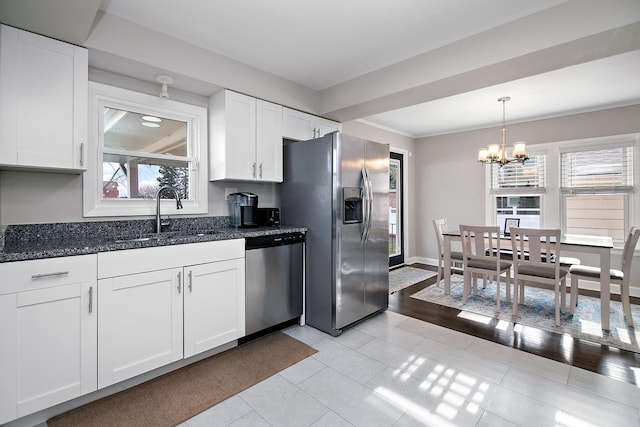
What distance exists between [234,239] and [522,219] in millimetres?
4613

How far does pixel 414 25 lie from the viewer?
7.51 ft

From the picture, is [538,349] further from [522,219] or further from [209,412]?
[522,219]

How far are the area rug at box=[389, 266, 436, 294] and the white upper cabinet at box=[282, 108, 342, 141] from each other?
92.4 inches

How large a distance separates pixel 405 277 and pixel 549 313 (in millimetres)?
1928

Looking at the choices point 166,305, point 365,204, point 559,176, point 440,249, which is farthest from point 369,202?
point 559,176

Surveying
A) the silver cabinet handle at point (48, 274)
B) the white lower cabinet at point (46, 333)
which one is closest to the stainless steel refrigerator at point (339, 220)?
the white lower cabinet at point (46, 333)

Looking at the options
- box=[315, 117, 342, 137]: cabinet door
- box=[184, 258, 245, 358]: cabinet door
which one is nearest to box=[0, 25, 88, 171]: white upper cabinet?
box=[184, 258, 245, 358]: cabinet door

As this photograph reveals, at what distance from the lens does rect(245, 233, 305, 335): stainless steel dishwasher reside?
262 cm

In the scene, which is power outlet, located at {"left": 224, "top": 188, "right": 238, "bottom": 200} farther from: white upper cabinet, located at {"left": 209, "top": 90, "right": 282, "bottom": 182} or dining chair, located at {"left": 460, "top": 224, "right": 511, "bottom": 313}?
dining chair, located at {"left": 460, "top": 224, "right": 511, "bottom": 313}

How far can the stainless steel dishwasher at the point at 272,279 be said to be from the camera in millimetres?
2615

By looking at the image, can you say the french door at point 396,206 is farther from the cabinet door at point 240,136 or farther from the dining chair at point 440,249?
the cabinet door at point 240,136

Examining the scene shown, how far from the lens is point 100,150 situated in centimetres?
238

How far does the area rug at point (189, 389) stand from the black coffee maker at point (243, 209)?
3.70 ft

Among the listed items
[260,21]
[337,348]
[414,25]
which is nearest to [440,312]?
[337,348]
